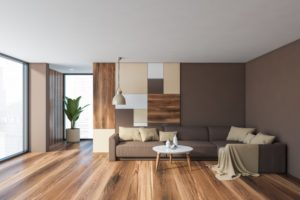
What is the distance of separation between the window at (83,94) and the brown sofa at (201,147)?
3.12m

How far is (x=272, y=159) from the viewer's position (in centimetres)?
480

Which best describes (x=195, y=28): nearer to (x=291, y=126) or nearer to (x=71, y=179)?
(x=291, y=126)

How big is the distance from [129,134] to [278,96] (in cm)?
354

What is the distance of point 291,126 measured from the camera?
183 inches

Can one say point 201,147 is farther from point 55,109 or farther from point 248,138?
point 55,109

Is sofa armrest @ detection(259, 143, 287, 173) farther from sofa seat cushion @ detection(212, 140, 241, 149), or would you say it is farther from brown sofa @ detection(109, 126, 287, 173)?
sofa seat cushion @ detection(212, 140, 241, 149)

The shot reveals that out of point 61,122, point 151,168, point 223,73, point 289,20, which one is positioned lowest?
point 151,168

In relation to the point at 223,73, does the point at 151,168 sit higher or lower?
lower

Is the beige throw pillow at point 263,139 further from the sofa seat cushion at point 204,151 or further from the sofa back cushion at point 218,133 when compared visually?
the sofa back cushion at point 218,133

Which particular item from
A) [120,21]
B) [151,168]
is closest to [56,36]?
[120,21]

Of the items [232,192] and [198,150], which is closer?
[232,192]

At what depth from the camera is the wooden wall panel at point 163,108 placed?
6.73 m

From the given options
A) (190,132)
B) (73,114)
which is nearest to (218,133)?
(190,132)

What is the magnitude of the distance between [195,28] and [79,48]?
2.54 meters
